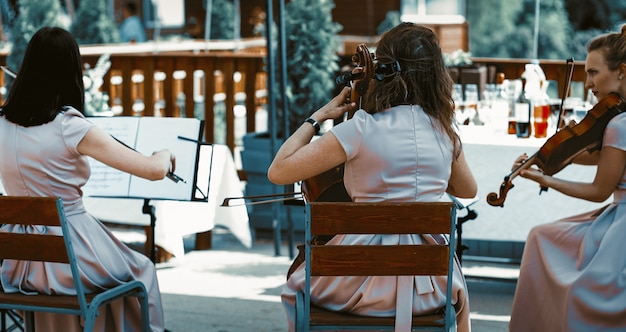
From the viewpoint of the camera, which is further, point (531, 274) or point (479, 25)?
point (479, 25)

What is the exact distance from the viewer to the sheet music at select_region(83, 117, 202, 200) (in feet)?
12.5

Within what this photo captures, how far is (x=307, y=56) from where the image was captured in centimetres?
641

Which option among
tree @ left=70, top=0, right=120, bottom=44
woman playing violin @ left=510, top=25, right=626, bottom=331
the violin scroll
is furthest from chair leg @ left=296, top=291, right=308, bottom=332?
tree @ left=70, top=0, right=120, bottom=44

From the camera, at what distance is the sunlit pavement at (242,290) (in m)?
4.44

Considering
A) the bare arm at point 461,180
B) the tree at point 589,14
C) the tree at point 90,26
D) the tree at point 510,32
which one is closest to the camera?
the bare arm at point 461,180

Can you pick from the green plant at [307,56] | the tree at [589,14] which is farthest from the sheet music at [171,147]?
the tree at [589,14]

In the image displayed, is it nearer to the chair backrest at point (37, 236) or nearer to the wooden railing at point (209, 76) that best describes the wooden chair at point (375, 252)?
the chair backrest at point (37, 236)

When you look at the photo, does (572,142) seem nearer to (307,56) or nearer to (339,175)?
(339,175)

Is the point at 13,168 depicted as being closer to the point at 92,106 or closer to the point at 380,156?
the point at 380,156

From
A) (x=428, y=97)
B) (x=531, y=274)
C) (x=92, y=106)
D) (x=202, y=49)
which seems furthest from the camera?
(x=202, y=49)

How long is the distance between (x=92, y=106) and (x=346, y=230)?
3655 millimetres

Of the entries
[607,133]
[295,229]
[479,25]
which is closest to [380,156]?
[607,133]

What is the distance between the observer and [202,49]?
14.0 metres

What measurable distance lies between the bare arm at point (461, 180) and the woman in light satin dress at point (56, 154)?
39.5 inches
